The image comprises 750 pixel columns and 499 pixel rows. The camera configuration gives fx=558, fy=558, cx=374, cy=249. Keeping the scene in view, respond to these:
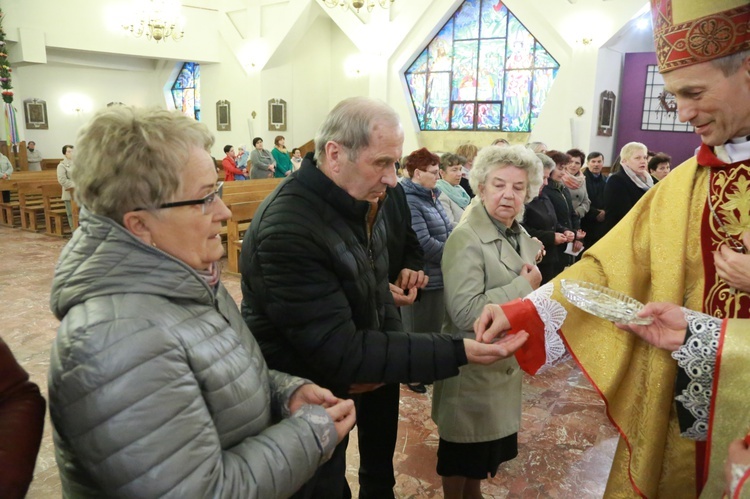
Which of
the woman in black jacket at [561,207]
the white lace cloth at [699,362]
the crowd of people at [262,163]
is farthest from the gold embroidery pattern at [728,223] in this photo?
the crowd of people at [262,163]

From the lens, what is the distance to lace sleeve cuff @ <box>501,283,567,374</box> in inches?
67.1

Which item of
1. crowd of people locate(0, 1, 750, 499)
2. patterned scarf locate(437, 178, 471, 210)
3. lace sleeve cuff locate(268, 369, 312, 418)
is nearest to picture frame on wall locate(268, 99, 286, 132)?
patterned scarf locate(437, 178, 471, 210)

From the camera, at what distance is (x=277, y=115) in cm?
1650

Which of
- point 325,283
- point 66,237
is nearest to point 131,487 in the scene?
point 325,283

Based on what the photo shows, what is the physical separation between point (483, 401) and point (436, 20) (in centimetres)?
1278

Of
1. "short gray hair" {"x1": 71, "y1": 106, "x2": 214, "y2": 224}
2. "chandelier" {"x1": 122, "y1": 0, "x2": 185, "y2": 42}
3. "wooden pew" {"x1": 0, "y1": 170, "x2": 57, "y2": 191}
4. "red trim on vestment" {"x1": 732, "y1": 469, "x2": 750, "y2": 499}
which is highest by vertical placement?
"chandelier" {"x1": 122, "y1": 0, "x2": 185, "y2": 42}

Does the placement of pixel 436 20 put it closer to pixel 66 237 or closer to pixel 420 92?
pixel 420 92

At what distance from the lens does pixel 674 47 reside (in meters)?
1.48

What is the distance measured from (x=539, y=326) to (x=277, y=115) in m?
15.7

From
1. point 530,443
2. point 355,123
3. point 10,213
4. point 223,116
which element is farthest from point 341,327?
point 223,116

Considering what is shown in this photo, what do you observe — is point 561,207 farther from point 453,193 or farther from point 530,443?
point 530,443

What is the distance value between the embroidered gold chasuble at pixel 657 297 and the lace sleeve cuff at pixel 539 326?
0.03 m

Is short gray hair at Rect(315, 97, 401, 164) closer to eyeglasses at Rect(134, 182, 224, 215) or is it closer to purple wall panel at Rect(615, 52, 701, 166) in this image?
eyeglasses at Rect(134, 182, 224, 215)

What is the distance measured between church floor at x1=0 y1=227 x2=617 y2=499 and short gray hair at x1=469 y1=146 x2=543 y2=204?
1437mm
